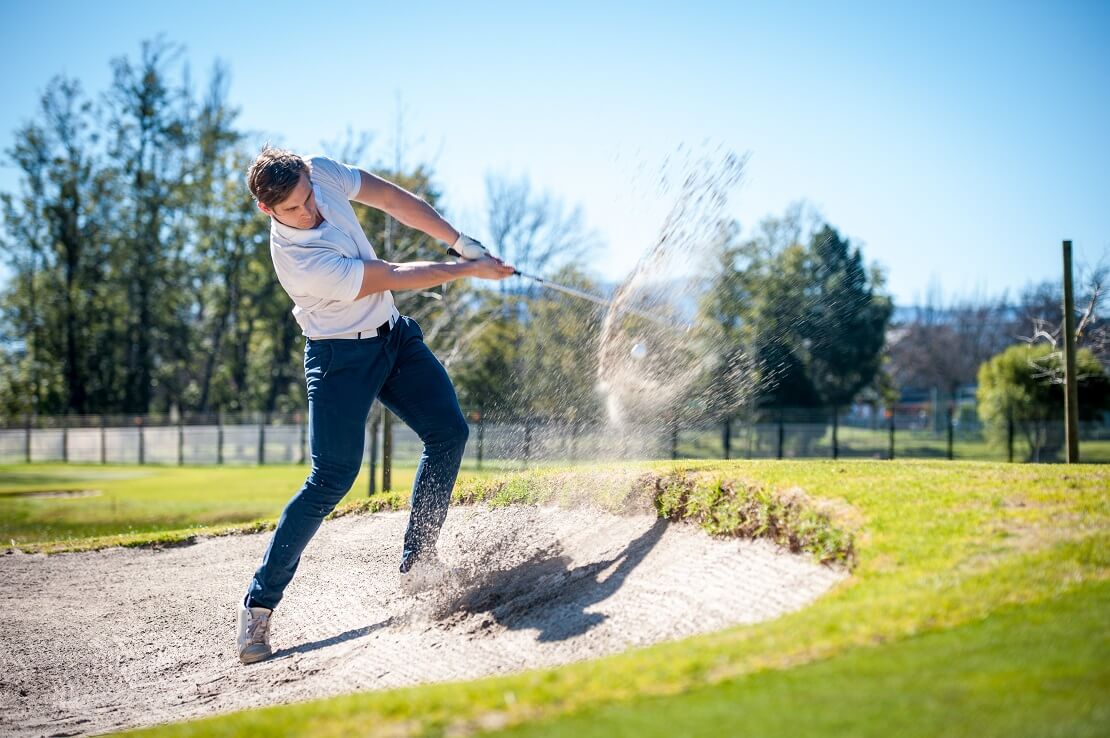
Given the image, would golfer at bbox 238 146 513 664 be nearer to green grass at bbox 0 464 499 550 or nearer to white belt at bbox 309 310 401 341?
white belt at bbox 309 310 401 341

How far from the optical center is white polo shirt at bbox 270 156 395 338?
463cm

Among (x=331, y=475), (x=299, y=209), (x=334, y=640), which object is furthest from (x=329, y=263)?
(x=334, y=640)

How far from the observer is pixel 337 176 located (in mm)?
5129

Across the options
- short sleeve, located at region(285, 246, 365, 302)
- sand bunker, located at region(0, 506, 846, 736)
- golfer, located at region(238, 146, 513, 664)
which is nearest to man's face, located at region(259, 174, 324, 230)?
golfer, located at region(238, 146, 513, 664)

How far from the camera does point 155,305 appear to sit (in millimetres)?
46875

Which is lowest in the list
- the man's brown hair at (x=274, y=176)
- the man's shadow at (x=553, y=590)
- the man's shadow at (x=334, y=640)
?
the man's shadow at (x=334, y=640)

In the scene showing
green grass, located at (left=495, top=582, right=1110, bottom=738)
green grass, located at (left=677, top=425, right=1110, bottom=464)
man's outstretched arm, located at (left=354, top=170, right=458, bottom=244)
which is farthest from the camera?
green grass, located at (left=677, top=425, right=1110, bottom=464)

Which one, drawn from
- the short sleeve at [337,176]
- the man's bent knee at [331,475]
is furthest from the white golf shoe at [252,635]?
the short sleeve at [337,176]

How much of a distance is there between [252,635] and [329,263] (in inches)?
79.4

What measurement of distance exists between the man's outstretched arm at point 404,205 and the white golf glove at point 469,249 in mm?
96

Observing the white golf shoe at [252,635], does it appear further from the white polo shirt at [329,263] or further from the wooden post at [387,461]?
the wooden post at [387,461]

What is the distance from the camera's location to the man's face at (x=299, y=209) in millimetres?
4617

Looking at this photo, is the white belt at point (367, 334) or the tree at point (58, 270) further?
the tree at point (58, 270)

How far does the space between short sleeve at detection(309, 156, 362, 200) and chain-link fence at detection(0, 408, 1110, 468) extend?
8.46m
